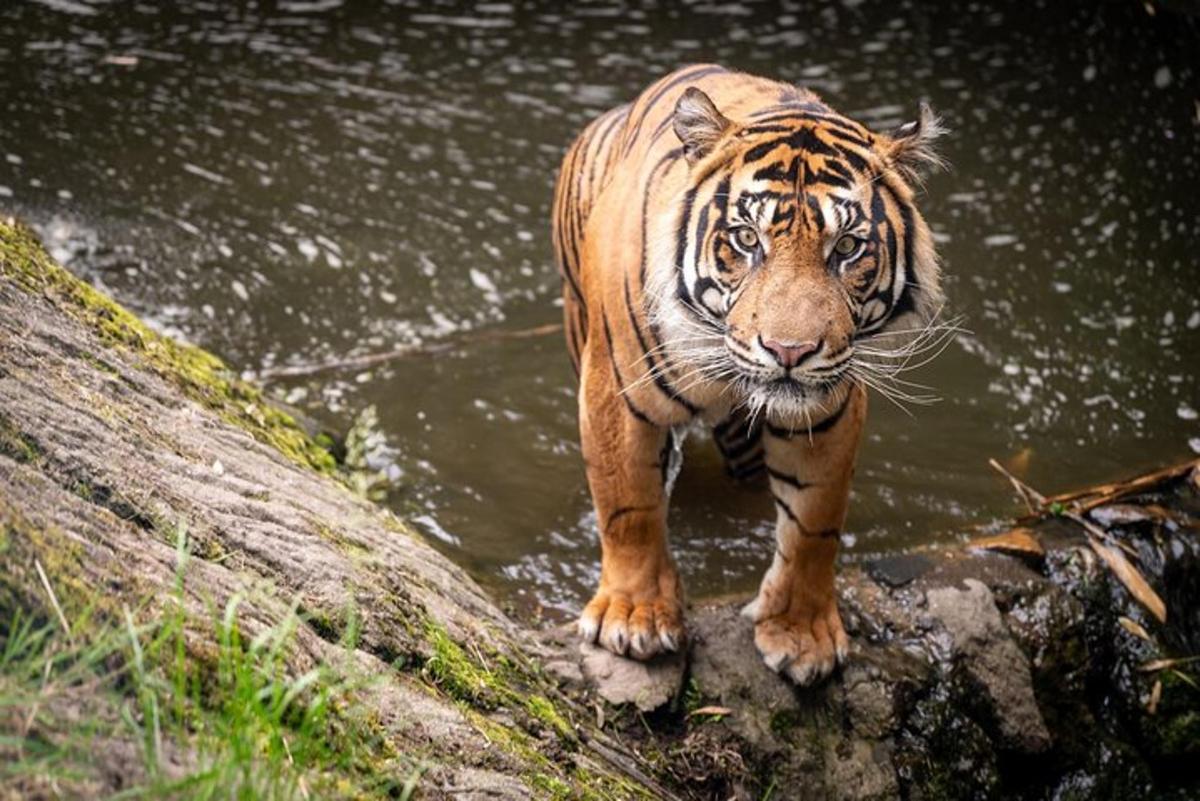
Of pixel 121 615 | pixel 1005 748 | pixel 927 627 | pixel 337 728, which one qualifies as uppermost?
pixel 121 615

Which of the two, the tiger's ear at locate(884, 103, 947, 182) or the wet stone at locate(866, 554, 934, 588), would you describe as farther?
the wet stone at locate(866, 554, 934, 588)

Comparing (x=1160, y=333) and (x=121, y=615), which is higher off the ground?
(x=121, y=615)

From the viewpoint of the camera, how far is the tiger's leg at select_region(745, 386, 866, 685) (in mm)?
3010

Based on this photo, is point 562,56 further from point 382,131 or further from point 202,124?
point 202,124

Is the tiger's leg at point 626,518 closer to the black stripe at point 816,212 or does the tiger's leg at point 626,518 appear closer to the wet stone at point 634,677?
the wet stone at point 634,677

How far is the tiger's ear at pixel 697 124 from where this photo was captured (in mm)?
2783

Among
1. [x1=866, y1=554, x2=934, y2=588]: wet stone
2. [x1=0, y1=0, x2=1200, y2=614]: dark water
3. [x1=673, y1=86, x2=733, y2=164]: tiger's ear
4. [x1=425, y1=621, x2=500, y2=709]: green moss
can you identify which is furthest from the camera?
[x1=0, y1=0, x2=1200, y2=614]: dark water

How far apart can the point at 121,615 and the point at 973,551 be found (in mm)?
2615

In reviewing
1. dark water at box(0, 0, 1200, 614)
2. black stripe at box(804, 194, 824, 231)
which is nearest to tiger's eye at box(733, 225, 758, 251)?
black stripe at box(804, 194, 824, 231)

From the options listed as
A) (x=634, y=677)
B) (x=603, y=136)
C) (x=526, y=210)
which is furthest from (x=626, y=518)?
(x=526, y=210)

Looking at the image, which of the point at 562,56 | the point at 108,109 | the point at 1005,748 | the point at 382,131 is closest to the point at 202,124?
the point at 108,109

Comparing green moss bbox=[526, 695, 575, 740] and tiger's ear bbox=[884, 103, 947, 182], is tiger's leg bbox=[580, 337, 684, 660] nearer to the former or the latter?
green moss bbox=[526, 695, 575, 740]

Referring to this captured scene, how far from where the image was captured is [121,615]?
1799 millimetres

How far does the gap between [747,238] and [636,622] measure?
A: 0.97m
